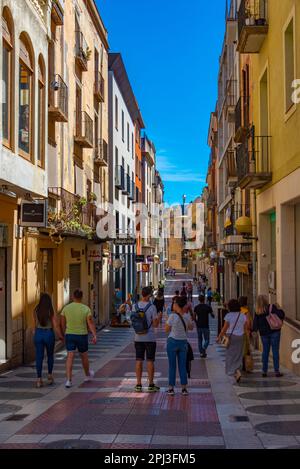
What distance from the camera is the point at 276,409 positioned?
9.31m

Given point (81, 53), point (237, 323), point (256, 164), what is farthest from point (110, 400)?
point (81, 53)

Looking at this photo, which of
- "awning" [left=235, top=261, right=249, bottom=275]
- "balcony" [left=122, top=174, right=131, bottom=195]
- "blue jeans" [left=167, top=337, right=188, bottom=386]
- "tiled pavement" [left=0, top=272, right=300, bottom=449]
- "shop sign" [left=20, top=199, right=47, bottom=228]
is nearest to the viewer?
"tiled pavement" [left=0, top=272, right=300, bottom=449]

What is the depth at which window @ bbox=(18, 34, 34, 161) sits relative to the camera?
1351 centimetres

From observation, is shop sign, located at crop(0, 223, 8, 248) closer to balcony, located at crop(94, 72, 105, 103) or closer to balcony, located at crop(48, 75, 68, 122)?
balcony, located at crop(48, 75, 68, 122)

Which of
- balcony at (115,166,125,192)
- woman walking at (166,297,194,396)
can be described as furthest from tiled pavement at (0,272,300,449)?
balcony at (115,166,125,192)

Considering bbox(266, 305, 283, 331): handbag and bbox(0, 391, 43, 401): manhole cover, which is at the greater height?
bbox(266, 305, 283, 331): handbag

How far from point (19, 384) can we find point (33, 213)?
4077 mm

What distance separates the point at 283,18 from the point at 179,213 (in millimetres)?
103157

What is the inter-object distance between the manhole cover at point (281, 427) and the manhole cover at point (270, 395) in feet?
5.90

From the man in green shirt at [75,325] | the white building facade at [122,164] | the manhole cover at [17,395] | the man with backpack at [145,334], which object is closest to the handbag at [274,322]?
the man with backpack at [145,334]

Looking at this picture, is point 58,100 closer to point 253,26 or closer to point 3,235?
point 253,26

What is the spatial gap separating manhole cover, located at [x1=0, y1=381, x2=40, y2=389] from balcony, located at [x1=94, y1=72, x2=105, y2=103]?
18.6 m

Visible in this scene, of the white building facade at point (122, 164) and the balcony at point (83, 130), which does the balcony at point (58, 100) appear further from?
the white building facade at point (122, 164)

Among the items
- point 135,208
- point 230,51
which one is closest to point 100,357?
point 230,51
